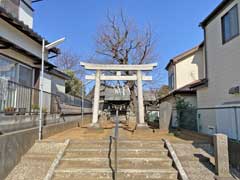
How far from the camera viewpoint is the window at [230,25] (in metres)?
8.48

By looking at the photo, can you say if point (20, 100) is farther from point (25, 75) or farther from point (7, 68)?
point (25, 75)

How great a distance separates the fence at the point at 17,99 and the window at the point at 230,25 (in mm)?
8242

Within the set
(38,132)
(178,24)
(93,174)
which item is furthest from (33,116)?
(178,24)

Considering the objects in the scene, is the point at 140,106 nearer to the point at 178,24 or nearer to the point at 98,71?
the point at 98,71

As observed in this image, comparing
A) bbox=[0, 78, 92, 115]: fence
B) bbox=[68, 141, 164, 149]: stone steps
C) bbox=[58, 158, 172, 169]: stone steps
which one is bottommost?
bbox=[58, 158, 172, 169]: stone steps

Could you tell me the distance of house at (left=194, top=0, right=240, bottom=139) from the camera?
26.8 ft

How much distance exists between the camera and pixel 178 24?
53.0 ft

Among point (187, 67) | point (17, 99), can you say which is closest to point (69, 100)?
point (17, 99)

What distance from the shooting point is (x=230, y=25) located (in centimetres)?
897

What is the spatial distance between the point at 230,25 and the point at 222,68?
71.0 inches

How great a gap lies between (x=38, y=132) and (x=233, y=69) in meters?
7.60

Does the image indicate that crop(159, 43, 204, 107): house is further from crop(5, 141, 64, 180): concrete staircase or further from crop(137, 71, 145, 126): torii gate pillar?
crop(5, 141, 64, 180): concrete staircase

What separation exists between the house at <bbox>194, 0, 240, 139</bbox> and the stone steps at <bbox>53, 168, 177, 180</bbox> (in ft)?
8.78

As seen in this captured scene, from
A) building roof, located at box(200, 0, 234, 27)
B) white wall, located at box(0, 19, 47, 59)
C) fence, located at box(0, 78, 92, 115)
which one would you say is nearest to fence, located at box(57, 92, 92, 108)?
fence, located at box(0, 78, 92, 115)
